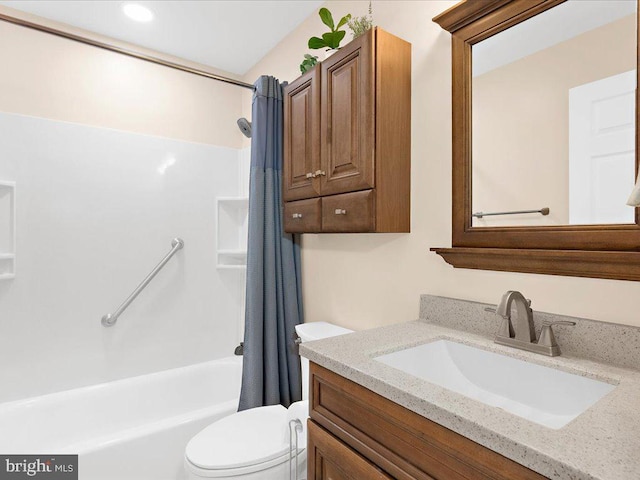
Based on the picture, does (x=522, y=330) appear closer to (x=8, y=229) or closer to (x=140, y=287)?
(x=140, y=287)

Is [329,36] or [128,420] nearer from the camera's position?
[329,36]

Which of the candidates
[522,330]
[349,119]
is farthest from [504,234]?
[349,119]

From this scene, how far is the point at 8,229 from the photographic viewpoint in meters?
1.97

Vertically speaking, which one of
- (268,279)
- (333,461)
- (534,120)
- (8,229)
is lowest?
(333,461)

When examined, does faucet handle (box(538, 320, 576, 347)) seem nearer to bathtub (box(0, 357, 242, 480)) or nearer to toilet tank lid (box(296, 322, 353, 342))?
toilet tank lid (box(296, 322, 353, 342))

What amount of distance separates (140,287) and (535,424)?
2302 millimetres

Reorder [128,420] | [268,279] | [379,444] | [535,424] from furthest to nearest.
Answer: [128,420] < [268,279] < [379,444] < [535,424]

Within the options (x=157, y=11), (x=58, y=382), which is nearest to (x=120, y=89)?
(x=157, y=11)

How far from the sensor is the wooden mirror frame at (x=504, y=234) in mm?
890

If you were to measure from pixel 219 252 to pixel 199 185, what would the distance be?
51cm

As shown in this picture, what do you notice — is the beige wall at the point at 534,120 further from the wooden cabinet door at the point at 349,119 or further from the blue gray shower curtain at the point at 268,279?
the blue gray shower curtain at the point at 268,279

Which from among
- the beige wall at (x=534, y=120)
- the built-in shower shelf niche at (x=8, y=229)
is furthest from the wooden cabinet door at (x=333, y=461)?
the built-in shower shelf niche at (x=8, y=229)

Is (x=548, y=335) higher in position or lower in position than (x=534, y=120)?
lower

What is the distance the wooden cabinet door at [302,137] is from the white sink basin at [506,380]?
33.4 inches
